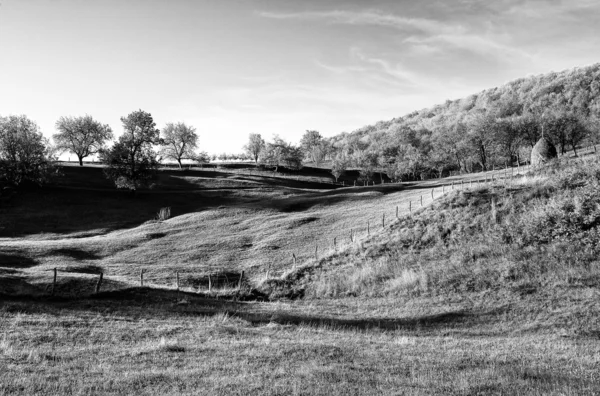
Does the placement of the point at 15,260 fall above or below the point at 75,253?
above

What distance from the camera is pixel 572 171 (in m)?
39.1

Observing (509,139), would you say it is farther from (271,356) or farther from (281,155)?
(271,356)

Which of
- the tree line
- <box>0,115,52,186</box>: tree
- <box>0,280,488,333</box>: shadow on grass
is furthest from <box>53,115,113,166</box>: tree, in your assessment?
<box>0,280,488,333</box>: shadow on grass

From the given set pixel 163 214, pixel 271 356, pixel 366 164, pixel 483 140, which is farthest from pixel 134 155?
pixel 483 140

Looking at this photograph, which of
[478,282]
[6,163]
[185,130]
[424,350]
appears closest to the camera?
[424,350]

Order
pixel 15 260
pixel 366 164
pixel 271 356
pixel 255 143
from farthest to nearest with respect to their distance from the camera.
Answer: pixel 255 143, pixel 366 164, pixel 15 260, pixel 271 356

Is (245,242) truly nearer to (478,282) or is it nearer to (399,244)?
(399,244)

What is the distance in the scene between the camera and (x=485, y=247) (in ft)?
106

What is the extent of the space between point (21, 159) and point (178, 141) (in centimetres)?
5054

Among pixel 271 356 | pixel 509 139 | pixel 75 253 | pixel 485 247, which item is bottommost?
pixel 75 253

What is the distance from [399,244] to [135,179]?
5879 centimetres

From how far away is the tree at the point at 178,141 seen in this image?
122000mm

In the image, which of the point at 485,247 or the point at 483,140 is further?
the point at 483,140

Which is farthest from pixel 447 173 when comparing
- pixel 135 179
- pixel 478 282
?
pixel 478 282
